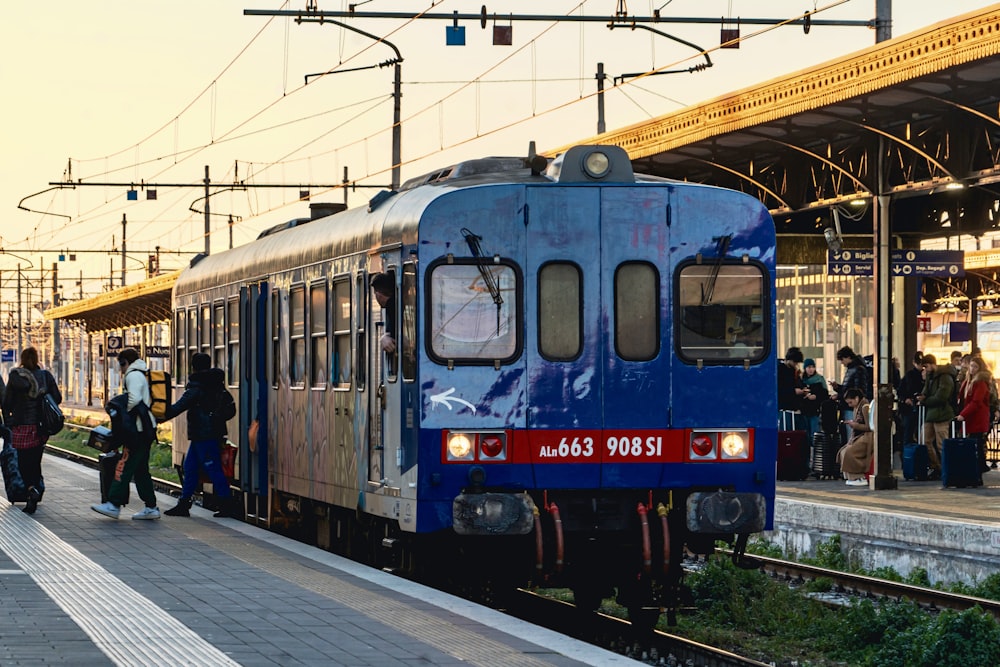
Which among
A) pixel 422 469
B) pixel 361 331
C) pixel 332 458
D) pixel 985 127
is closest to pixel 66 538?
pixel 332 458

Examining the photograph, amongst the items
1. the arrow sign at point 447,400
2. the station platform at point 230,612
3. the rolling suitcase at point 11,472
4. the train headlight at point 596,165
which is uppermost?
the train headlight at point 596,165

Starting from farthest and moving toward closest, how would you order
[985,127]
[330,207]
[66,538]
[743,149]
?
[743,149] < [985,127] < [330,207] < [66,538]

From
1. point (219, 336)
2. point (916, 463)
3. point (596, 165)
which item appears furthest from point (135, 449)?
point (916, 463)

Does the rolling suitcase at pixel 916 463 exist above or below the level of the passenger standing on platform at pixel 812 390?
below

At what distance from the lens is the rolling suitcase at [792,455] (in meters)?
23.5

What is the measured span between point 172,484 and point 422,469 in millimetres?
14224

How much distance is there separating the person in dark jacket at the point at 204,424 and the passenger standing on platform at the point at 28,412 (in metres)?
1.47

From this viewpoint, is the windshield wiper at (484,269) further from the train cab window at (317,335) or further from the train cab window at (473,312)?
the train cab window at (317,335)

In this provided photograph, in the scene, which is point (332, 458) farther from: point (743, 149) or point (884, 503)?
point (743, 149)

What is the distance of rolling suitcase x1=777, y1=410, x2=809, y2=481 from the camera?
77.2 ft

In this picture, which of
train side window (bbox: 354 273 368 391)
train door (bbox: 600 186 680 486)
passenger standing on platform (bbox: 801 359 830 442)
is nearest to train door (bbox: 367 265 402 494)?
train side window (bbox: 354 273 368 391)

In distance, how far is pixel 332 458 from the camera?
1414 centimetres

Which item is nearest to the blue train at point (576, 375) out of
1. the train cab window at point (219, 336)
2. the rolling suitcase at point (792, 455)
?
the train cab window at point (219, 336)

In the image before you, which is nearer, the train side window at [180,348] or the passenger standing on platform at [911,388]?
the train side window at [180,348]
